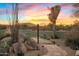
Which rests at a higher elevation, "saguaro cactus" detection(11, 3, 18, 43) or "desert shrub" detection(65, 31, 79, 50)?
"saguaro cactus" detection(11, 3, 18, 43)

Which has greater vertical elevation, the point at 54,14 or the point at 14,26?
the point at 54,14

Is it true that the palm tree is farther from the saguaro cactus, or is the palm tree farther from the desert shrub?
the saguaro cactus

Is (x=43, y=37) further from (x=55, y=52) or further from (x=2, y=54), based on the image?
(x=2, y=54)

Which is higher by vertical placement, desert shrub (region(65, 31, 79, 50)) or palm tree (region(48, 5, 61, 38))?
palm tree (region(48, 5, 61, 38))

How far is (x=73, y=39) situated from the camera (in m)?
1.31

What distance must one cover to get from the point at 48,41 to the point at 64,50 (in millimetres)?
173

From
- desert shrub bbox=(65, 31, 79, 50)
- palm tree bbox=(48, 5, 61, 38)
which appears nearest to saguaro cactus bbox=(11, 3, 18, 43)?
palm tree bbox=(48, 5, 61, 38)

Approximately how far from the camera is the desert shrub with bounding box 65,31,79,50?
130 cm

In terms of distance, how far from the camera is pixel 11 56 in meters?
1.31

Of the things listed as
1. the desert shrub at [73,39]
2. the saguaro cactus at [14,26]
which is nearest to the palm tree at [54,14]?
the desert shrub at [73,39]

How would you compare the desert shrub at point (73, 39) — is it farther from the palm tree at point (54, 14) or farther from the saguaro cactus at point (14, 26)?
the saguaro cactus at point (14, 26)

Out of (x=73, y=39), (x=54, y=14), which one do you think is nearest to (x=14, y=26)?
(x=54, y=14)

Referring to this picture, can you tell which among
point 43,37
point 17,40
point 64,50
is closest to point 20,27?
point 17,40

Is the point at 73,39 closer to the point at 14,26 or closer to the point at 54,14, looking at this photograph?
the point at 54,14
